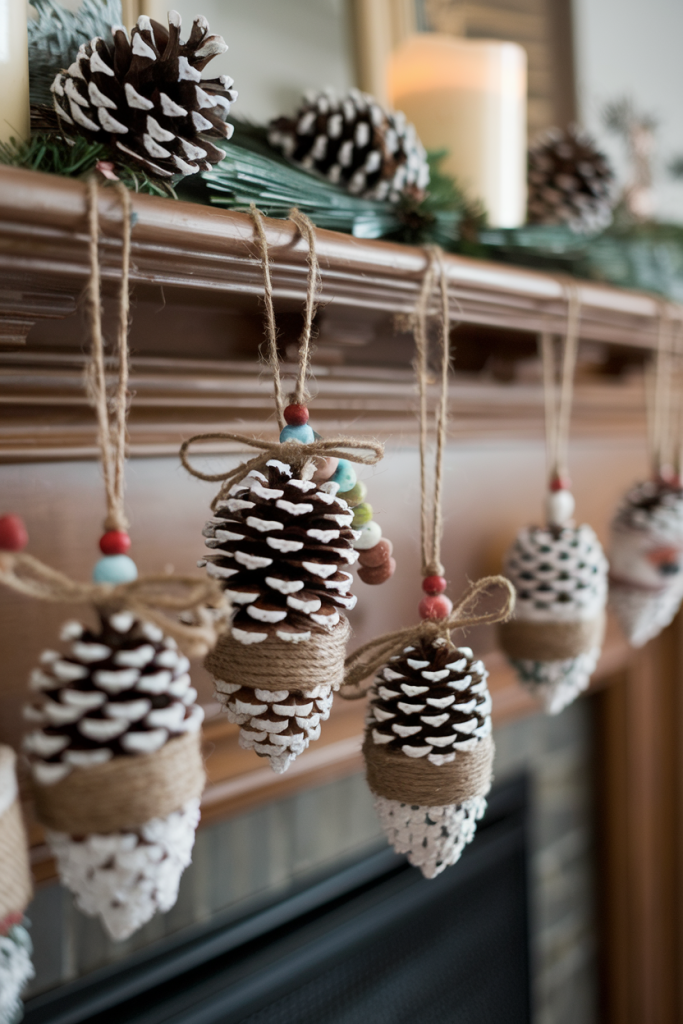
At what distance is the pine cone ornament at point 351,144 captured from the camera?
0.54 metres

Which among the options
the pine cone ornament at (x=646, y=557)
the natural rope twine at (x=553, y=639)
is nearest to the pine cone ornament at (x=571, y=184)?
the pine cone ornament at (x=646, y=557)

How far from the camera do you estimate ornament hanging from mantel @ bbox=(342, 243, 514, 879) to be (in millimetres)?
424

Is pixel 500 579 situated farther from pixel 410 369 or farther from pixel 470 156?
pixel 470 156

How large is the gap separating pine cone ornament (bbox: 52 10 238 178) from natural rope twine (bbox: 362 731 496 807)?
1.17ft

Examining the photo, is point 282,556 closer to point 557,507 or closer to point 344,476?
point 344,476

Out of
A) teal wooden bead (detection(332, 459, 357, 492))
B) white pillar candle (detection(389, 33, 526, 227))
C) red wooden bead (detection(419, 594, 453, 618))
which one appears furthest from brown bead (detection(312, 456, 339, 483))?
white pillar candle (detection(389, 33, 526, 227))

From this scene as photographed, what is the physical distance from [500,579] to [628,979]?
1.12m

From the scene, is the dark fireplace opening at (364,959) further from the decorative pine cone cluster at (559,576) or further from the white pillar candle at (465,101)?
the white pillar candle at (465,101)

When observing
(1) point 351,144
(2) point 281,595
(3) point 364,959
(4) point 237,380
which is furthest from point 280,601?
(3) point 364,959

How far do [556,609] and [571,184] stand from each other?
449 mm

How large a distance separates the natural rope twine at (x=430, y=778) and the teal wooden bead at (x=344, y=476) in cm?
16

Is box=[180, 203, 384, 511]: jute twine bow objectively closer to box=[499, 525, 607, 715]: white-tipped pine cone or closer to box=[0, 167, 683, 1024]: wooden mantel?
box=[0, 167, 683, 1024]: wooden mantel

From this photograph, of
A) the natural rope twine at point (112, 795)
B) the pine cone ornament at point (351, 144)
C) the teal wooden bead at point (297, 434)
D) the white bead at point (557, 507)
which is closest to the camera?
the natural rope twine at point (112, 795)

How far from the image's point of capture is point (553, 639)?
0.59m
